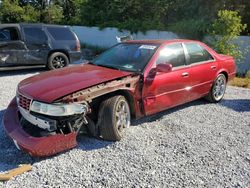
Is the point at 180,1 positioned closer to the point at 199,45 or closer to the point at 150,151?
the point at 199,45

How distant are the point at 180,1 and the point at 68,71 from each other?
11321 millimetres

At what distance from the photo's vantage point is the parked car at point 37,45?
387 inches

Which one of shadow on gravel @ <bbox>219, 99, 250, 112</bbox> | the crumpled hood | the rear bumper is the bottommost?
shadow on gravel @ <bbox>219, 99, 250, 112</bbox>

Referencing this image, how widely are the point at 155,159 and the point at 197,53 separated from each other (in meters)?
2.98

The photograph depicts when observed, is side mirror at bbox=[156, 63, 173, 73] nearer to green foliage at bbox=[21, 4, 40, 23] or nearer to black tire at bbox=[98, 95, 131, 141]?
black tire at bbox=[98, 95, 131, 141]

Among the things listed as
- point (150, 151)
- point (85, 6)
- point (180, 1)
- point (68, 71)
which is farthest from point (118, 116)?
point (85, 6)

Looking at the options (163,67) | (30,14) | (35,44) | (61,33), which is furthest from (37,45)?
(30,14)

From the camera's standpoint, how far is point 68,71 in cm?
522

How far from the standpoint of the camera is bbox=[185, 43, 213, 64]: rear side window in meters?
6.24

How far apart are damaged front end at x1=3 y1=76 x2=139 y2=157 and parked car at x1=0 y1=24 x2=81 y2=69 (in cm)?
576

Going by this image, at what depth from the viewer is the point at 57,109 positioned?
13.3 ft

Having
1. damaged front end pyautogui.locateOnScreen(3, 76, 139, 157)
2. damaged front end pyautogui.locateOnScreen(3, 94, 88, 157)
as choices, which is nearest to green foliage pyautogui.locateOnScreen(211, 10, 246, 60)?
damaged front end pyautogui.locateOnScreen(3, 76, 139, 157)

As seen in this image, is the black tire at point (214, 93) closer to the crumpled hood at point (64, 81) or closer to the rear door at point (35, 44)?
the crumpled hood at point (64, 81)

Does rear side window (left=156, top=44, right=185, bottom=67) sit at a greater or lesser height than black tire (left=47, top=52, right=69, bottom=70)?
greater
